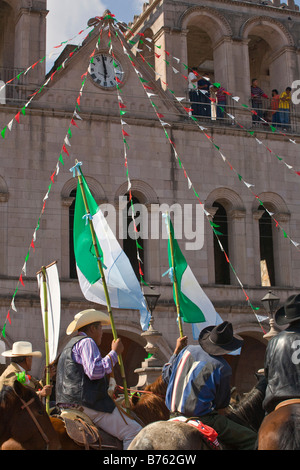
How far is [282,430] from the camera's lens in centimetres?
586

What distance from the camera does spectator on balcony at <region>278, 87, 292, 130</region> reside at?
25344mm

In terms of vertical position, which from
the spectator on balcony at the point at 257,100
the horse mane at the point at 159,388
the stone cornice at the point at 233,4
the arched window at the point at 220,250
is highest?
the stone cornice at the point at 233,4

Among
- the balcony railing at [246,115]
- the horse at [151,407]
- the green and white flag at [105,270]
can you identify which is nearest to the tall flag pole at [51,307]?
the green and white flag at [105,270]

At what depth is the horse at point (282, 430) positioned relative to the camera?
5785 millimetres

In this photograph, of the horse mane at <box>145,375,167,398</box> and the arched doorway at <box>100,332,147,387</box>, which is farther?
the arched doorway at <box>100,332,147,387</box>

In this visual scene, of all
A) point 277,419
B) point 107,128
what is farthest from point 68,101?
point 277,419

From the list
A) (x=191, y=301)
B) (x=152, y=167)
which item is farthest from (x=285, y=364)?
(x=152, y=167)

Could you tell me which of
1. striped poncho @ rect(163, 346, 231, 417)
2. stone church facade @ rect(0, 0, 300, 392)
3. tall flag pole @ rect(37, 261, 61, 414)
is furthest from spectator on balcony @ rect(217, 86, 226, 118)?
striped poncho @ rect(163, 346, 231, 417)

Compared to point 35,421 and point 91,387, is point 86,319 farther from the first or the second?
point 35,421

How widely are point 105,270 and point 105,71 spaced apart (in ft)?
46.6

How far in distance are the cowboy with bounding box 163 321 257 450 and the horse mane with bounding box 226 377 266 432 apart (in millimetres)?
479

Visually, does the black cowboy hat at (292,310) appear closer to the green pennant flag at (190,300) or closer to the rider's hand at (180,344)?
the rider's hand at (180,344)

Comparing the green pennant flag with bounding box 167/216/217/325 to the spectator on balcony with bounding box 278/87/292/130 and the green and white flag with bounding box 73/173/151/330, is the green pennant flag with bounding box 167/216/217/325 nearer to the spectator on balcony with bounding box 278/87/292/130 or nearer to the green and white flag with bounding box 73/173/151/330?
the green and white flag with bounding box 73/173/151/330

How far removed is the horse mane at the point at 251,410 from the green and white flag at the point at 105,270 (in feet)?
6.67
